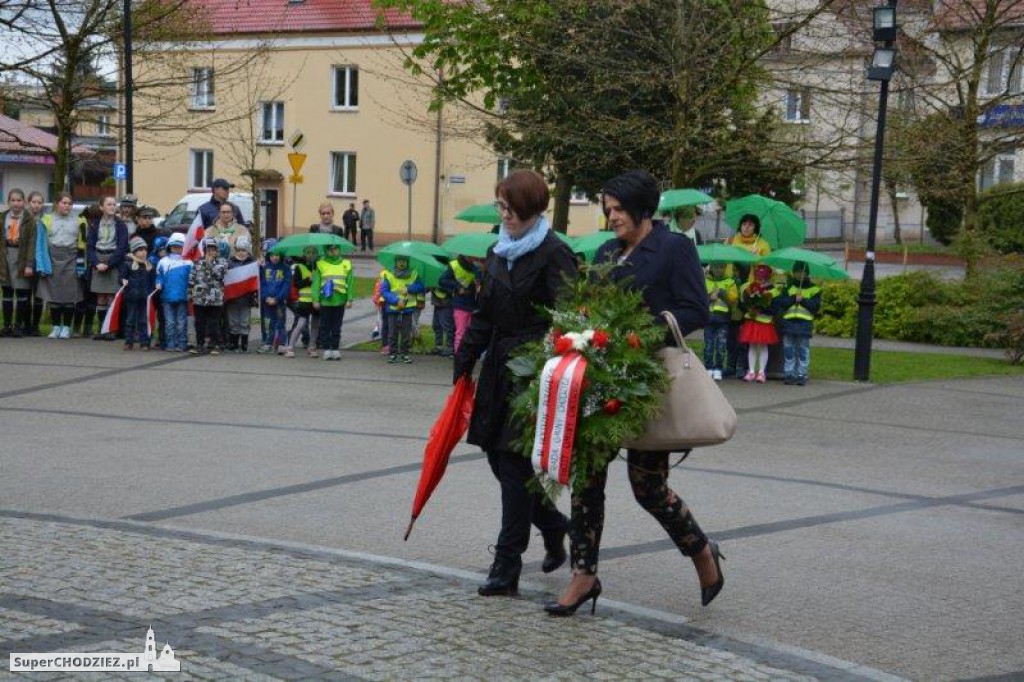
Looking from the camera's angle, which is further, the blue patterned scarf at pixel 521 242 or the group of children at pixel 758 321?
the group of children at pixel 758 321

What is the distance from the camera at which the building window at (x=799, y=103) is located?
20281 millimetres

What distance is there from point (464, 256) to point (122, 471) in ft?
25.7

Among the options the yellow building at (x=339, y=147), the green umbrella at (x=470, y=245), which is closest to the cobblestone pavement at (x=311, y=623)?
the green umbrella at (x=470, y=245)

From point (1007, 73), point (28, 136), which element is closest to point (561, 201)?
point (1007, 73)

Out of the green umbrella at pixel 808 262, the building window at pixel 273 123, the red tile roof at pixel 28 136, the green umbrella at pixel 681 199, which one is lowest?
the green umbrella at pixel 808 262

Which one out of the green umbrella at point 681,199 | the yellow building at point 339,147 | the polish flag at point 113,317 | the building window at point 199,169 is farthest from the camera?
the building window at point 199,169

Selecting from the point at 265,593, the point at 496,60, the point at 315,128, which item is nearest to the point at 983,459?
the point at 265,593

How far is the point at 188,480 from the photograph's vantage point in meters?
9.80

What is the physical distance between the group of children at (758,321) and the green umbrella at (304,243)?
448 centimetres

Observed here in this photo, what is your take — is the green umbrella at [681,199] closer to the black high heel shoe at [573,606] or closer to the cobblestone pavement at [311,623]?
the cobblestone pavement at [311,623]

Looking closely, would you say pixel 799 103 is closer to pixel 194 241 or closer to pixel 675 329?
pixel 194 241

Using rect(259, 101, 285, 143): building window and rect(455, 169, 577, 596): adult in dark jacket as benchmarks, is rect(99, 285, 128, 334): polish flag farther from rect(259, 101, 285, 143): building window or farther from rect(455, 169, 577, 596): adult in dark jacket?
rect(259, 101, 285, 143): building window

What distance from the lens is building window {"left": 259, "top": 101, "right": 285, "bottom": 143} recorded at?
57.9m

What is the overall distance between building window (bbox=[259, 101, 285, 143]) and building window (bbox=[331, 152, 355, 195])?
7.76 ft
